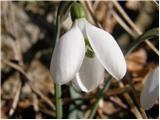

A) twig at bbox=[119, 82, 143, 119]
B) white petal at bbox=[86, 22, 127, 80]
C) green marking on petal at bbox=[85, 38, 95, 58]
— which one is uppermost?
white petal at bbox=[86, 22, 127, 80]

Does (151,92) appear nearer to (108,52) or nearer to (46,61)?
(108,52)

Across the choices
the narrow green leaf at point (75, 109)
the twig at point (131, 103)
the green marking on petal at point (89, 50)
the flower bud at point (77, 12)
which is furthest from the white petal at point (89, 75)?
the twig at point (131, 103)

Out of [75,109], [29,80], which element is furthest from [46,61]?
[75,109]

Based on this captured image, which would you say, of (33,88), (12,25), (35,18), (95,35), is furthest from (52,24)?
(95,35)

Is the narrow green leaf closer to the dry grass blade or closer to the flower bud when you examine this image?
the dry grass blade

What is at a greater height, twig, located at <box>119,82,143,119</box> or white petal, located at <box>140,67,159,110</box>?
white petal, located at <box>140,67,159,110</box>

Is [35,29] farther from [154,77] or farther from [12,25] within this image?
[154,77]

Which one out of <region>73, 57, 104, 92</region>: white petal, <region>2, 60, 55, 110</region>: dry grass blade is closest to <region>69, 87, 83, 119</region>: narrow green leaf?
<region>2, 60, 55, 110</region>: dry grass blade
